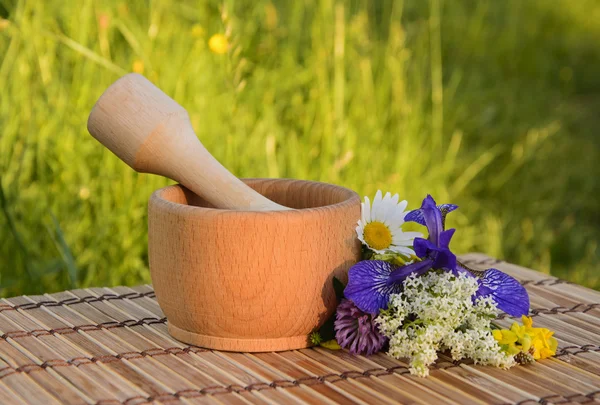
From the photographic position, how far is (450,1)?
354 cm

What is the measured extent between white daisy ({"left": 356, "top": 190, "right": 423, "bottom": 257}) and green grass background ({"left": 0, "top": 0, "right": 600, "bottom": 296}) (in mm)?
539

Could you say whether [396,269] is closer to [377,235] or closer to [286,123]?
[377,235]

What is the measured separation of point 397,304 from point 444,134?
1.96 metres

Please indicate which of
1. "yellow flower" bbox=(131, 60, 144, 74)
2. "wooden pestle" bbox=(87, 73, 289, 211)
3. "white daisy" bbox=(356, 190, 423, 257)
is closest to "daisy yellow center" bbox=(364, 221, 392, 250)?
"white daisy" bbox=(356, 190, 423, 257)

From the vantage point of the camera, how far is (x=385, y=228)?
3.71ft

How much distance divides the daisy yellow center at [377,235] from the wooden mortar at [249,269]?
0.04 meters

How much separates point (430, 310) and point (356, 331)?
0.10 m

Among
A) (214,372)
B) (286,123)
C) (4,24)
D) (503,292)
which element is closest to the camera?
(214,372)

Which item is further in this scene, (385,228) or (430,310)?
(385,228)

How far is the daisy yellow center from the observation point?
1.11 meters

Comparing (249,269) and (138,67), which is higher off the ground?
(138,67)

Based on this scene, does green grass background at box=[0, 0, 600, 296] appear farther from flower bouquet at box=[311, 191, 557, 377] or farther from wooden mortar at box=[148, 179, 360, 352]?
flower bouquet at box=[311, 191, 557, 377]

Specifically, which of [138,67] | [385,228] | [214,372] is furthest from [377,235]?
[138,67]

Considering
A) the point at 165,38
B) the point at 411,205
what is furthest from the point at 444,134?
the point at 165,38
